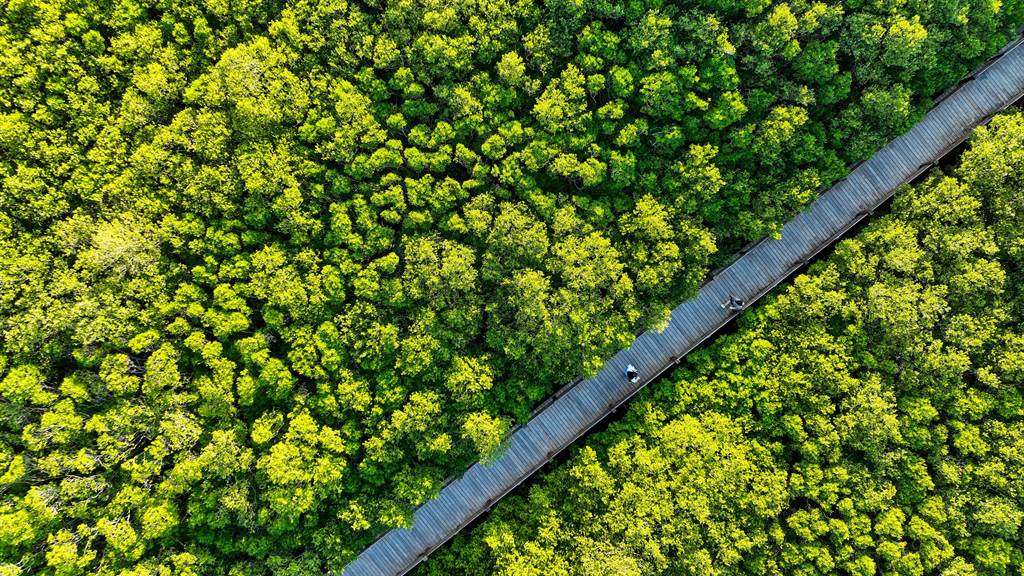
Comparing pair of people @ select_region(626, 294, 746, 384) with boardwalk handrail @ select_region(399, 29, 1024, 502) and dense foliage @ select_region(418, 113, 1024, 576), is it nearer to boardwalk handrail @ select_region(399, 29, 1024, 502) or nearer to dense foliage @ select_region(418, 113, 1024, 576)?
boardwalk handrail @ select_region(399, 29, 1024, 502)

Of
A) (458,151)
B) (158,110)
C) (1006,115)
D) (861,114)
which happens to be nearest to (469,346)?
(458,151)

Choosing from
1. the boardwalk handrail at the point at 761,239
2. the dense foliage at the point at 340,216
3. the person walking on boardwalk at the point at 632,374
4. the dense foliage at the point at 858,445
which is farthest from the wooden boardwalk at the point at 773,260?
the dense foliage at the point at 340,216

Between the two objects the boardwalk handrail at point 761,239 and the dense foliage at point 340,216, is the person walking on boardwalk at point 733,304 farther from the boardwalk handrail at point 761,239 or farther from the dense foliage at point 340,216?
the dense foliage at point 340,216

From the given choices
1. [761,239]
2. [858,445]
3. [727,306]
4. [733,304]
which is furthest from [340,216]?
[858,445]

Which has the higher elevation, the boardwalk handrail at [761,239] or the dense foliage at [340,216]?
the dense foliage at [340,216]

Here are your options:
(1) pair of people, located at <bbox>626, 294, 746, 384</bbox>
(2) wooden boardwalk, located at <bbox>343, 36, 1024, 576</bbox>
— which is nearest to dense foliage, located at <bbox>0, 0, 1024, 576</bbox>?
(2) wooden boardwalk, located at <bbox>343, 36, 1024, 576</bbox>

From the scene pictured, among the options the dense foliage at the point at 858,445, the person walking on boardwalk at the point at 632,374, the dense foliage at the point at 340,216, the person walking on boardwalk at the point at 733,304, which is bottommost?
the dense foliage at the point at 858,445
